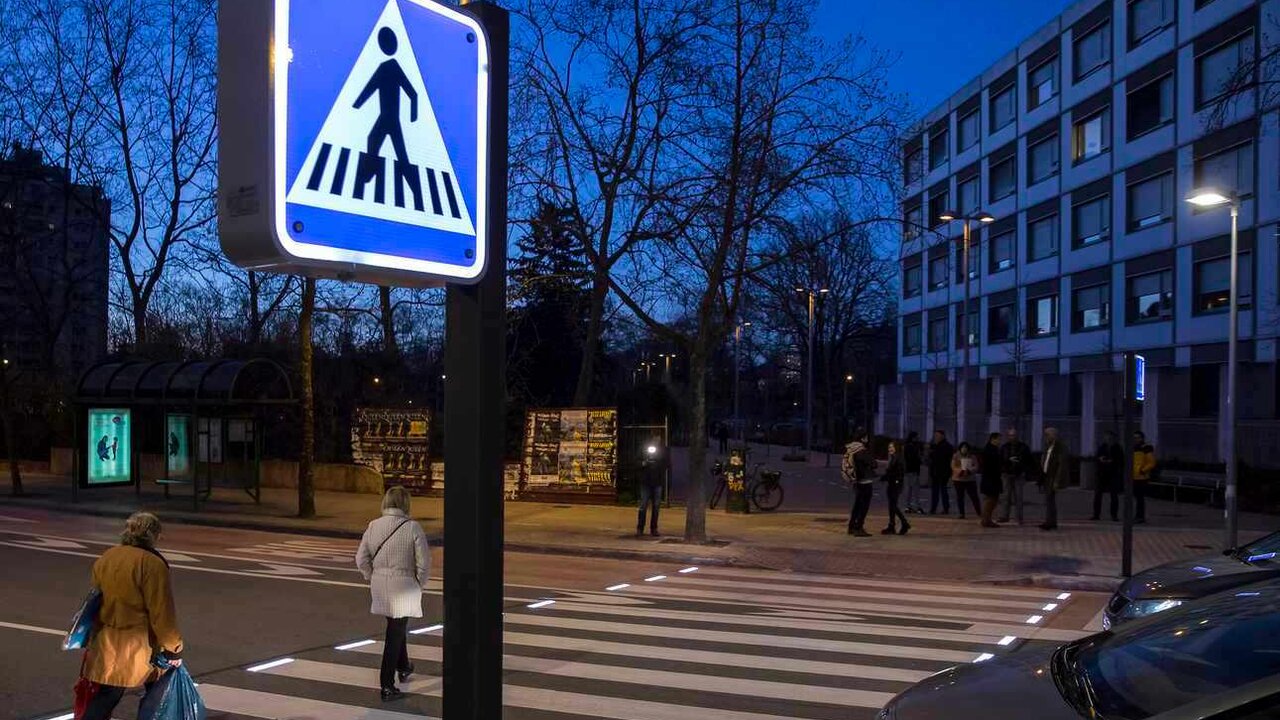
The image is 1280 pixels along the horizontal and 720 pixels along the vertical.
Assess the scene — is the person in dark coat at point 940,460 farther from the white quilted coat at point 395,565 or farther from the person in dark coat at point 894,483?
the white quilted coat at point 395,565

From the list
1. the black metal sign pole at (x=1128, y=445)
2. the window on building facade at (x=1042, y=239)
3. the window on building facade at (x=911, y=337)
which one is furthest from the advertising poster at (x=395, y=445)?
the window on building facade at (x=911, y=337)

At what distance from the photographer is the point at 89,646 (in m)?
5.80

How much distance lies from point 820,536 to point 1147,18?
26076 millimetres

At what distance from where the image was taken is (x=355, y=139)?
94.3 inches

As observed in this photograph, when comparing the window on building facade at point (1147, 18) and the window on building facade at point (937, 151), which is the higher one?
the window on building facade at point (1147, 18)

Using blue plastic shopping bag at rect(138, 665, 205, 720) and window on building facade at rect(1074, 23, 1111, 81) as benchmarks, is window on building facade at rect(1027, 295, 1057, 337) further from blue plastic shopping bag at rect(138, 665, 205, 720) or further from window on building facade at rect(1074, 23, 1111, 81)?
blue plastic shopping bag at rect(138, 665, 205, 720)

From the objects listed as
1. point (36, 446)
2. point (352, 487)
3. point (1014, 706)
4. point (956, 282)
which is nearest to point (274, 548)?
point (352, 487)

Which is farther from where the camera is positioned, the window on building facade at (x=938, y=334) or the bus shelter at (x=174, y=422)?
the window on building facade at (x=938, y=334)

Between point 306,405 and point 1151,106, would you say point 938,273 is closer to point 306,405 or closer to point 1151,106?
point 1151,106

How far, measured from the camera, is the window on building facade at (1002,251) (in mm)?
45750

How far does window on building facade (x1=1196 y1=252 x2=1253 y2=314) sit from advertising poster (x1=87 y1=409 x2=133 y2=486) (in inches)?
1265

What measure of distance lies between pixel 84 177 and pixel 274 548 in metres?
17.4

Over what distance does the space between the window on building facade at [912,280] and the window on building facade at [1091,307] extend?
42.5 feet

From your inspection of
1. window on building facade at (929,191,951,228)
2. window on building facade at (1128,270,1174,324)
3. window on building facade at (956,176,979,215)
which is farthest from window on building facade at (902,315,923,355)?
window on building facade at (1128,270,1174,324)
